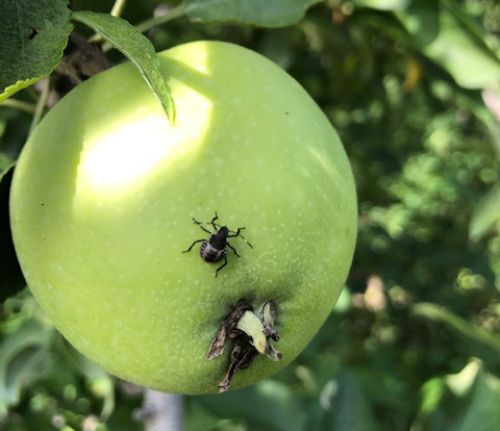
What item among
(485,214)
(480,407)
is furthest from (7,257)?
(485,214)

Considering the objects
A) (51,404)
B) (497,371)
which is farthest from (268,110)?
(51,404)

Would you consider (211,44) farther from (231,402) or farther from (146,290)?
(231,402)

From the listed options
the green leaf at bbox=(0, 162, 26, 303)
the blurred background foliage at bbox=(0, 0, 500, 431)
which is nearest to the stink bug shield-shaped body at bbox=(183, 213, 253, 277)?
the blurred background foliage at bbox=(0, 0, 500, 431)

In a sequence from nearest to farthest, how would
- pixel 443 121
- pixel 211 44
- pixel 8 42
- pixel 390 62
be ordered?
pixel 8 42
pixel 211 44
pixel 390 62
pixel 443 121

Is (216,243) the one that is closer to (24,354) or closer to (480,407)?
(480,407)

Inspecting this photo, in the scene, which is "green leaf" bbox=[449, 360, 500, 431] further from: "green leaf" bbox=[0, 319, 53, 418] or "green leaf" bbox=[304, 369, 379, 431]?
"green leaf" bbox=[0, 319, 53, 418]
